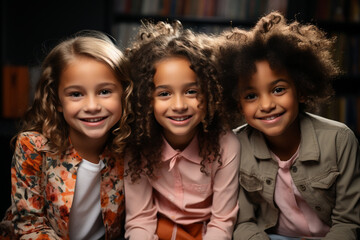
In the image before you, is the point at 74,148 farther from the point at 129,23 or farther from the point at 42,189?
the point at 129,23

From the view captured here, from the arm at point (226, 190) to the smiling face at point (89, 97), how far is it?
43cm

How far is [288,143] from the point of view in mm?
1445

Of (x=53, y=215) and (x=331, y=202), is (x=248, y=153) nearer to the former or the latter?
(x=331, y=202)

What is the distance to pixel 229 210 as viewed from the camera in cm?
143

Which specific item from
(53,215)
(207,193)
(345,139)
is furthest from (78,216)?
(345,139)

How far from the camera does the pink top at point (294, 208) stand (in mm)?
1388

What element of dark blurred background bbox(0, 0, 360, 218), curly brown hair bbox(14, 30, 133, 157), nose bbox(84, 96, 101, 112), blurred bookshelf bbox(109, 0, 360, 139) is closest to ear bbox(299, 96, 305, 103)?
curly brown hair bbox(14, 30, 133, 157)

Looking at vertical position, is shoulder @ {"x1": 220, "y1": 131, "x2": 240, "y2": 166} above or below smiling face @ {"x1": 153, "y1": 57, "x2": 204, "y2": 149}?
below

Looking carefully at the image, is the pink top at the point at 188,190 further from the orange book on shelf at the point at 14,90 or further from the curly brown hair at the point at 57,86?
the orange book on shelf at the point at 14,90

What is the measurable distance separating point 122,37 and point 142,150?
72.6 inches

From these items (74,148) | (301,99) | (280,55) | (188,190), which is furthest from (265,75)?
(74,148)

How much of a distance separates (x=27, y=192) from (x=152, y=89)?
579 millimetres

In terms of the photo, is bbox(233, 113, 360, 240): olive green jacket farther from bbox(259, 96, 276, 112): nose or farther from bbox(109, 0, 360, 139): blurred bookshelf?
bbox(109, 0, 360, 139): blurred bookshelf

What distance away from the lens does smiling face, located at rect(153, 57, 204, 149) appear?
133 centimetres
